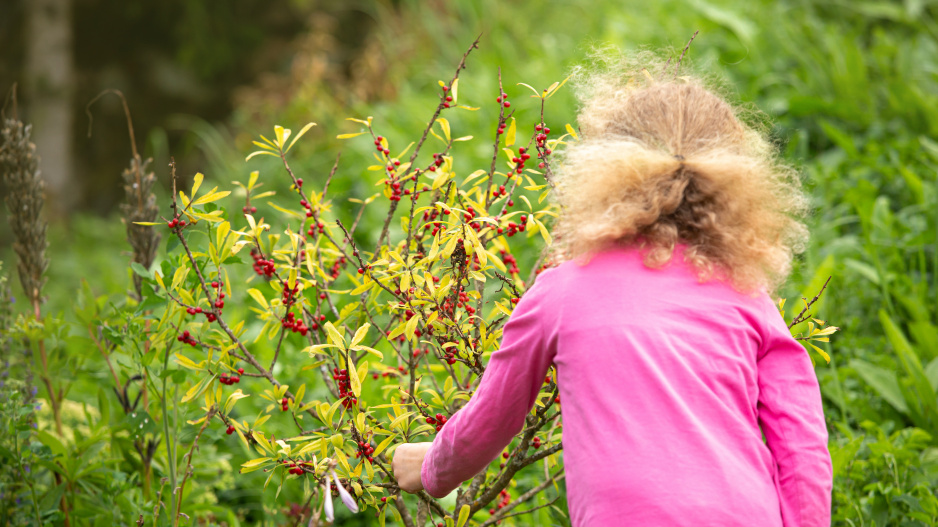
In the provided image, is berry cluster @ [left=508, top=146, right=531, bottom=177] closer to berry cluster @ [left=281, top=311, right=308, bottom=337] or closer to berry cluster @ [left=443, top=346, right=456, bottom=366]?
berry cluster @ [left=443, top=346, right=456, bottom=366]

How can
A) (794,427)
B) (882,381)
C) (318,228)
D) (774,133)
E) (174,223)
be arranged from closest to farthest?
(794,427) → (174,223) → (318,228) → (882,381) → (774,133)

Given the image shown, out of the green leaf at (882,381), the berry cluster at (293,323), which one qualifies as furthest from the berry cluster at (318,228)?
the green leaf at (882,381)

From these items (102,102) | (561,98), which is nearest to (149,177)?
(561,98)

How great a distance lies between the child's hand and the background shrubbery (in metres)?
0.63

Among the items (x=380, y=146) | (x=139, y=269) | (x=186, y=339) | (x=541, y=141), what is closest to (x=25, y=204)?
(x=139, y=269)

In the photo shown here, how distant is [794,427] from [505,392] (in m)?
0.53

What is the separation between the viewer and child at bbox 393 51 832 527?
3.98 feet

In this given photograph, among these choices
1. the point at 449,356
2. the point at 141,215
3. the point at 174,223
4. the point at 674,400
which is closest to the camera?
the point at 674,400

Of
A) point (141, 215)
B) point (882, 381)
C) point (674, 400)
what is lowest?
point (882, 381)

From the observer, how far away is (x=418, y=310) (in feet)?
5.44

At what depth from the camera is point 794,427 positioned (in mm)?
1323

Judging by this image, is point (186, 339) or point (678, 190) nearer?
point (678, 190)

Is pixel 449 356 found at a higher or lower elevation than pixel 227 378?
lower

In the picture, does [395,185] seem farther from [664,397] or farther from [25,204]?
[25,204]
